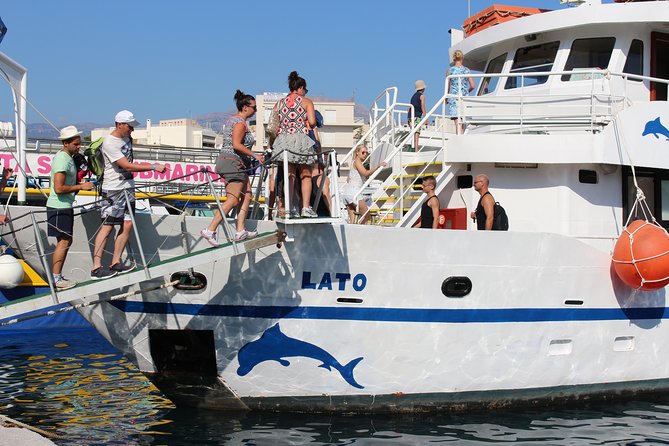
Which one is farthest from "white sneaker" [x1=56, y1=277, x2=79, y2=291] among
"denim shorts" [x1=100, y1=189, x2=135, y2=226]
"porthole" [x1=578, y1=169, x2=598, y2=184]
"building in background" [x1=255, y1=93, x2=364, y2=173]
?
"building in background" [x1=255, y1=93, x2=364, y2=173]

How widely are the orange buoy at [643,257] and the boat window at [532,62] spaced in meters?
3.15

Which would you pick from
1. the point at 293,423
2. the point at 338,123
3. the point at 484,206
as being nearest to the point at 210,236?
the point at 293,423

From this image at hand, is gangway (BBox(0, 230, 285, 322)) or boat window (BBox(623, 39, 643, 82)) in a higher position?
boat window (BBox(623, 39, 643, 82))

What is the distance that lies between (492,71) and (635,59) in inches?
87.7

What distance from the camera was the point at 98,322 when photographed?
8.45 meters

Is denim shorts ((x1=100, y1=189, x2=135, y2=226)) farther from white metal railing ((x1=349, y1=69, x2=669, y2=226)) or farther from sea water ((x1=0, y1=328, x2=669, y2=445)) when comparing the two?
white metal railing ((x1=349, y1=69, x2=669, y2=226))

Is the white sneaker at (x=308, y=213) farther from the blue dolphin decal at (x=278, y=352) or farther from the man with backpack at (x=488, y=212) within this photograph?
the man with backpack at (x=488, y=212)

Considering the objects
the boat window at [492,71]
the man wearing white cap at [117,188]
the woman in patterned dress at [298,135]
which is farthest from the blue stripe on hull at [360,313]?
the boat window at [492,71]

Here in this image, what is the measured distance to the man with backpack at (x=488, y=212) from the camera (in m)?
8.84

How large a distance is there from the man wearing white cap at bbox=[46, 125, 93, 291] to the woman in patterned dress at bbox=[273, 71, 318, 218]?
6.29ft

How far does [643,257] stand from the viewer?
333 inches

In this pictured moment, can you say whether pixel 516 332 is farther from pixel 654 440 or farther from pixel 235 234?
pixel 235 234

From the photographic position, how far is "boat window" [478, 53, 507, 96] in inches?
472

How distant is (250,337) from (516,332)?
2.91m
